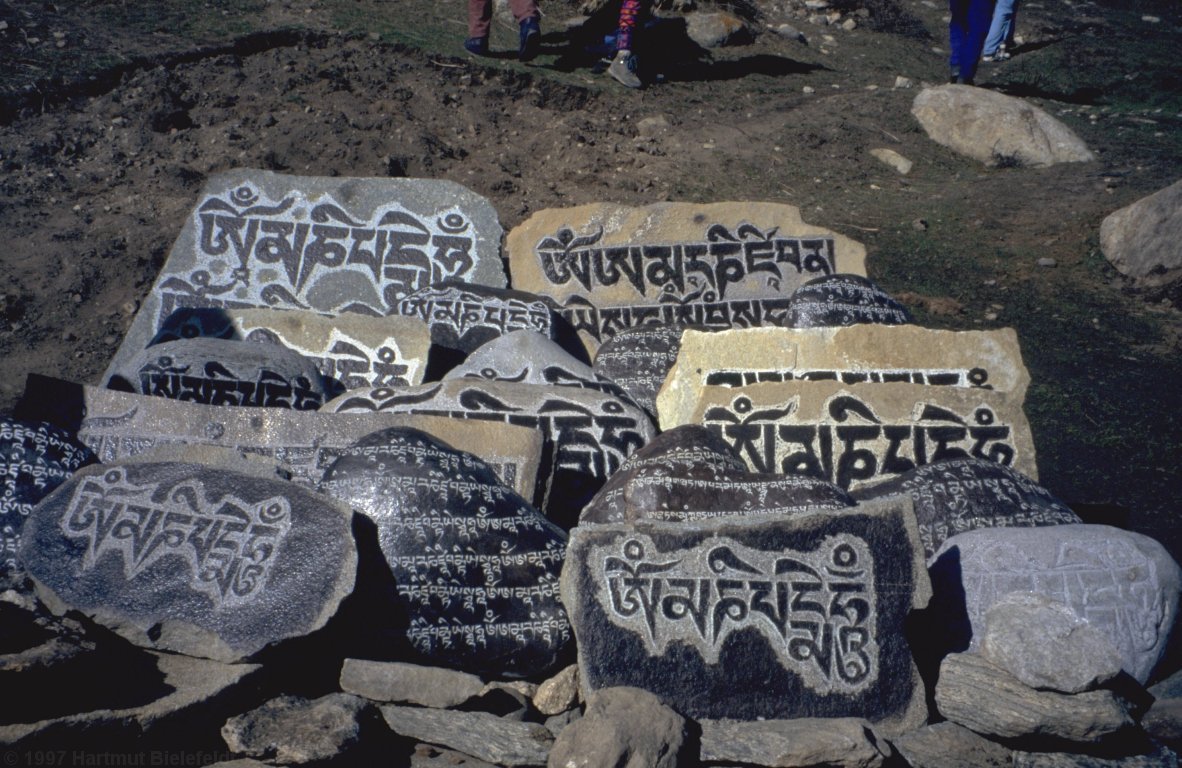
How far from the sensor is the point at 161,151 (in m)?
7.95

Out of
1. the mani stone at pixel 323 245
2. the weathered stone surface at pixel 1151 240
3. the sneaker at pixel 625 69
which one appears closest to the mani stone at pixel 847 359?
the mani stone at pixel 323 245

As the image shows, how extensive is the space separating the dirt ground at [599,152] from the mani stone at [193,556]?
2513mm

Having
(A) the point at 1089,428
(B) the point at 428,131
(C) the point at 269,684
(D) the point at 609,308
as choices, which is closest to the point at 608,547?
(C) the point at 269,684

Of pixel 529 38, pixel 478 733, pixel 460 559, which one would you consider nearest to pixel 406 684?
pixel 478 733

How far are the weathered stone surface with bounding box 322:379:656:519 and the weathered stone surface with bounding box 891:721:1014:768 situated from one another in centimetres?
170

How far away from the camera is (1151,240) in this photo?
22.5ft

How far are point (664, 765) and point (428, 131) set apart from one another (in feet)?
22.1

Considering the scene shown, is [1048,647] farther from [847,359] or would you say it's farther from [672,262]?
[672,262]

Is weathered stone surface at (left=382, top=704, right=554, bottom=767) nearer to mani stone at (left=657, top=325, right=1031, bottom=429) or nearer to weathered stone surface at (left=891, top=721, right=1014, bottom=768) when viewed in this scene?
weathered stone surface at (left=891, top=721, right=1014, bottom=768)

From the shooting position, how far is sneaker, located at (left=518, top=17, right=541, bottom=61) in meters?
9.38

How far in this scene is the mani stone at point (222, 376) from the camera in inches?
178

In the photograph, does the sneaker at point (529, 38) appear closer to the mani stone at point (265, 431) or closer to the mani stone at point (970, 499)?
the mani stone at point (265, 431)

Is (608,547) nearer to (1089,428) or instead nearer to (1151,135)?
(1089,428)

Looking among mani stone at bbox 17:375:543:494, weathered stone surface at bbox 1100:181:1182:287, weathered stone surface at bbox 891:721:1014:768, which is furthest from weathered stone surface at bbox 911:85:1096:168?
weathered stone surface at bbox 891:721:1014:768
